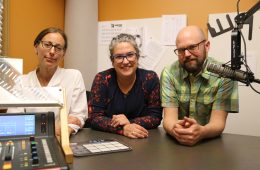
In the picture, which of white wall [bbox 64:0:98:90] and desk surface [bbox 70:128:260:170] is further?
white wall [bbox 64:0:98:90]

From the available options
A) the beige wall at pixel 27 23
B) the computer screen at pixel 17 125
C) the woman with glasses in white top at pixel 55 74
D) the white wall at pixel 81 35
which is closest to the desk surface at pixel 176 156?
the computer screen at pixel 17 125

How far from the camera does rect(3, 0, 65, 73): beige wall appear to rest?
2188 millimetres

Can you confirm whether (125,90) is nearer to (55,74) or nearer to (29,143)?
(55,74)

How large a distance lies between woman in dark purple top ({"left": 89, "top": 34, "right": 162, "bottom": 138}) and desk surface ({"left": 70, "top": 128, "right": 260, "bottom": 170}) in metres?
0.39

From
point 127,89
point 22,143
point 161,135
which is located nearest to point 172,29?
point 127,89

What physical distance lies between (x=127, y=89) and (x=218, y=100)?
0.53 meters

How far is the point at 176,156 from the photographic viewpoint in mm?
895

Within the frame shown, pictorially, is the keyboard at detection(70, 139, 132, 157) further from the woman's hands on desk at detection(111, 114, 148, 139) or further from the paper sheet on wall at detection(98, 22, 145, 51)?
the paper sheet on wall at detection(98, 22, 145, 51)

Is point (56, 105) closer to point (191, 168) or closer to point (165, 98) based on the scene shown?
point (191, 168)

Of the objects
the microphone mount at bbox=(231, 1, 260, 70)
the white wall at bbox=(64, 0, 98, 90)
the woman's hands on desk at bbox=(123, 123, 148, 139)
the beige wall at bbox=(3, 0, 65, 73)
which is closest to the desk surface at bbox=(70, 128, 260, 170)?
the woman's hands on desk at bbox=(123, 123, 148, 139)

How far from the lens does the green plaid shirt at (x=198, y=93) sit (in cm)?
136

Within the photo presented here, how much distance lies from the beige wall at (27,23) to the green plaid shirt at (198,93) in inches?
52.4

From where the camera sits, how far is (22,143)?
792 millimetres

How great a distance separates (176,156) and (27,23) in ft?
6.26
